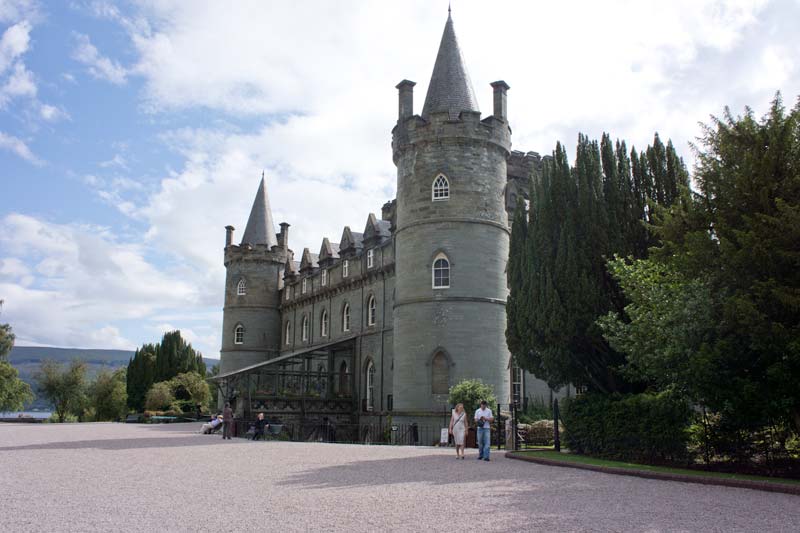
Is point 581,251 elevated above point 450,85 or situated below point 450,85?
below

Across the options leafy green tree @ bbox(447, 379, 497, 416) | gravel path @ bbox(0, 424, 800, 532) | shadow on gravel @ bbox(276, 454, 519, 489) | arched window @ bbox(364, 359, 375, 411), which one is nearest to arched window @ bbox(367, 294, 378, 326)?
arched window @ bbox(364, 359, 375, 411)

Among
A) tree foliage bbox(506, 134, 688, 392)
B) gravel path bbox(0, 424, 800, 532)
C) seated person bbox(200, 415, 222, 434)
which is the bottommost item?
gravel path bbox(0, 424, 800, 532)

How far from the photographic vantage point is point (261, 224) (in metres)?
48.6

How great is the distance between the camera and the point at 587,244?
60.7 ft

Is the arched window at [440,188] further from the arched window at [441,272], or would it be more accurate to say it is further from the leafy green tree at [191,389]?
the leafy green tree at [191,389]

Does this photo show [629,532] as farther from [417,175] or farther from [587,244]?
[417,175]

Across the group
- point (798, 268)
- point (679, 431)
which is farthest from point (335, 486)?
point (798, 268)

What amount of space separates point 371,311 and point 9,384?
32341 mm

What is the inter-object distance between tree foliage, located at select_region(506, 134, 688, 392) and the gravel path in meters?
4.56

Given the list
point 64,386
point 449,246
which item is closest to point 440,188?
point 449,246

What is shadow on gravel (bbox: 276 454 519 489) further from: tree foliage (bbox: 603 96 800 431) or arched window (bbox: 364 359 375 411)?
arched window (bbox: 364 359 375 411)

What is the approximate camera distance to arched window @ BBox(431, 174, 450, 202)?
27691mm

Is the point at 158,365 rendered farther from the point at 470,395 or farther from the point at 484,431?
the point at 484,431

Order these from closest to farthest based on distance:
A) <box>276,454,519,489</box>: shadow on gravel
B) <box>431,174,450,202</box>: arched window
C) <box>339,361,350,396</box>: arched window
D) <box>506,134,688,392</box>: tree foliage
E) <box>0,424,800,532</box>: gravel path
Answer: <box>0,424,800,532</box>: gravel path < <box>276,454,519,489</box>: shadow on gravel < <box>506,134,688,392</box>: tree foliage < <box>431,174,450,202</box>: arched window < <box>339,361,350,396</box>: arched window
